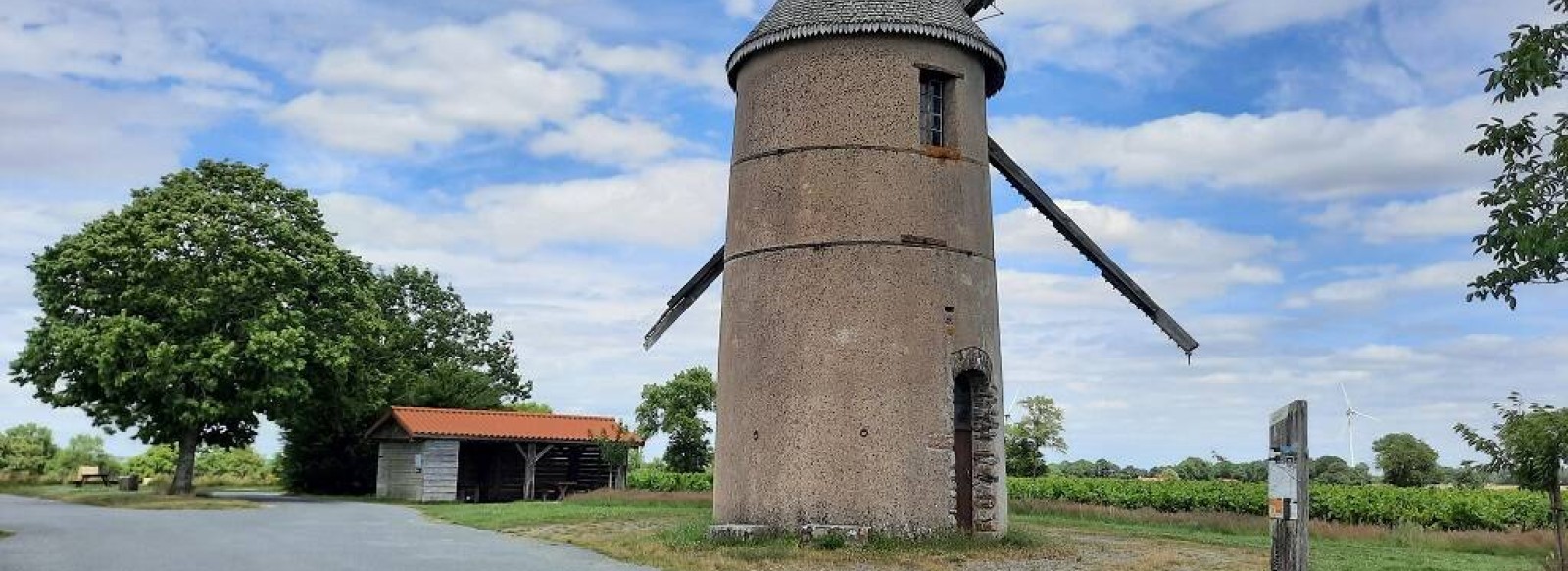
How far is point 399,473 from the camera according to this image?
125 feet

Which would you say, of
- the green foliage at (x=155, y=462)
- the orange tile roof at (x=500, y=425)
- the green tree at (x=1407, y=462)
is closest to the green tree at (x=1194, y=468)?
the green tree at (x=1407, y=462)

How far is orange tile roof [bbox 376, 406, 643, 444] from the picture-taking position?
3688cm

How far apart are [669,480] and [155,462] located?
3163 cm

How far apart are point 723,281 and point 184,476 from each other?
2309cm

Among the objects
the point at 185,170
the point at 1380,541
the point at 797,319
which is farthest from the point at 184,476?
the point at 1380,541

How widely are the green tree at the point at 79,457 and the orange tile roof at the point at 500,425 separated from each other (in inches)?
895

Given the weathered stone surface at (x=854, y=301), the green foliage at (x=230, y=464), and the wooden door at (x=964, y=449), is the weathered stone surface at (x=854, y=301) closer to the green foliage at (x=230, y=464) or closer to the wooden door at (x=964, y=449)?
the wooden door at (x=964, y=449)

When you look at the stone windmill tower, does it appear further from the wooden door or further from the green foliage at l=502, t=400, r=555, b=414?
the green foliage at l=502, t=400, r=555, b=414

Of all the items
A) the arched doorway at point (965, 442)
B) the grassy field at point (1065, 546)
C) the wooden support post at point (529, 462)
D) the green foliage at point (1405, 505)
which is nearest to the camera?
the grassy field at point (1065, 546)

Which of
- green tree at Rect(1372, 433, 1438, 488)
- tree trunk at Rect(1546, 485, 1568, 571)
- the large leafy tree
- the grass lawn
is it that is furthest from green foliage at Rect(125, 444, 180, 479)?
tree trunk at Rect(1546, 485, 1568, 571)

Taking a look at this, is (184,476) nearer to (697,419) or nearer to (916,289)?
(697,419)

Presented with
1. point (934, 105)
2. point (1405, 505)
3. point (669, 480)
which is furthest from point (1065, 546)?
point (669, 480)

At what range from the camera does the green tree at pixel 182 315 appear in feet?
105

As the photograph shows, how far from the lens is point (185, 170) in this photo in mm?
35062
